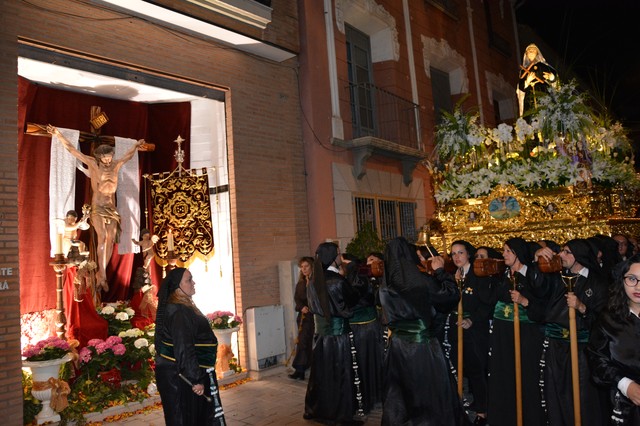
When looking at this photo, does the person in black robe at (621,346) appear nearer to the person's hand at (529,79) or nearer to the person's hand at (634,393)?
the person's hand at (634,393)

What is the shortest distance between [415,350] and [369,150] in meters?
6.38

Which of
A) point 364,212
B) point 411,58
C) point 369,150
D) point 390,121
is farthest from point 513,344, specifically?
point 411,58

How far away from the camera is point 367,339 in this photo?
6.69 metres

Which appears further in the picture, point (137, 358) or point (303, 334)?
point (303, 334)

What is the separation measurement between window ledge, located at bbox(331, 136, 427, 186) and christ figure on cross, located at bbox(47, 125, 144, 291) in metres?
4.18

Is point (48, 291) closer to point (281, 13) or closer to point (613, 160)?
point (281, 13)

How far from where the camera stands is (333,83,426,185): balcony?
12.0 meters

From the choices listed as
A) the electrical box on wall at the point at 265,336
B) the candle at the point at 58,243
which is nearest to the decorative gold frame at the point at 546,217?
the electrical box on wall at the point at 265,336

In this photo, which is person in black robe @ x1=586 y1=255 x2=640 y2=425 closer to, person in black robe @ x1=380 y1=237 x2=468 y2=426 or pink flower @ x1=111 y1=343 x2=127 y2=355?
person in black robe @ x1=380 y1=237 x2=468 y2=426

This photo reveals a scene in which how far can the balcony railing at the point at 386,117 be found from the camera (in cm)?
1238

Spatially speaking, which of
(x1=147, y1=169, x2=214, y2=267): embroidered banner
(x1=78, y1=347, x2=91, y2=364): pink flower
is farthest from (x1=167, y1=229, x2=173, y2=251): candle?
(x1=78, y1=347, x2=91, y2=364): pink flower

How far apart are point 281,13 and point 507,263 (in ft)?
22.2

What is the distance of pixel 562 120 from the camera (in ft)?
23.3

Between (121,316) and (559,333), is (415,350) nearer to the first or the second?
(559,333)
